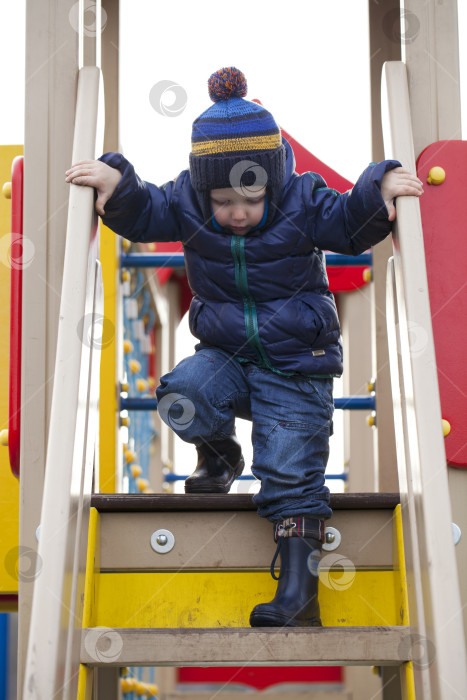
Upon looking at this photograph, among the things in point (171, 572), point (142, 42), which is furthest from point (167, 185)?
point (142, 42)

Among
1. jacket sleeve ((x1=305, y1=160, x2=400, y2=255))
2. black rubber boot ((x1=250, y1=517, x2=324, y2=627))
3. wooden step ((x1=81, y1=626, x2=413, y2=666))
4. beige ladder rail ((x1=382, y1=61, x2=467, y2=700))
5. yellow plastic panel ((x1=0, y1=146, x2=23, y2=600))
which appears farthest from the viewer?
yellow plastic panel ((x1=0, y1=146, x2=23, y2=600))

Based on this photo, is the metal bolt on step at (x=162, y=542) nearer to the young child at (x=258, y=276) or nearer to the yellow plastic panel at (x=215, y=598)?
the yellow plastic panel at (x=215, y=598)

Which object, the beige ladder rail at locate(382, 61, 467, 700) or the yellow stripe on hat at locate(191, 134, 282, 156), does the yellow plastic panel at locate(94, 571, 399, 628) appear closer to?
the beige ladder rail at locate(382, 61, 467, 700)

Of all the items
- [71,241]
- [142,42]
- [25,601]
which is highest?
[142,42]

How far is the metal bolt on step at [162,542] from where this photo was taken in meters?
1.80

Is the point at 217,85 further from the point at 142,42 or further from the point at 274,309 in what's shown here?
the point at 142,42

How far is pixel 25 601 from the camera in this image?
180cm

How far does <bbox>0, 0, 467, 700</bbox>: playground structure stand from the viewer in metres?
1.38

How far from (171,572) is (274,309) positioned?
616 mm

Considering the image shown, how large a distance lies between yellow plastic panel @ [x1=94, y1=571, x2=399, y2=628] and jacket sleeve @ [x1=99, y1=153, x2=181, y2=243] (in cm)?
76

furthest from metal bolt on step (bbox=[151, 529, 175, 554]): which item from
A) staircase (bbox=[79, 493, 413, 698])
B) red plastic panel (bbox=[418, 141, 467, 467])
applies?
red plastic panel (bbox=[418, 141, 467, 467])

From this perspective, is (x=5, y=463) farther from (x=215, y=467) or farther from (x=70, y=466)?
(x=70, y=466)

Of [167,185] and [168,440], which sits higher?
[168,440]

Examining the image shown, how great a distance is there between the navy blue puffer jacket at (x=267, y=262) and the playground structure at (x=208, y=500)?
0.14m
